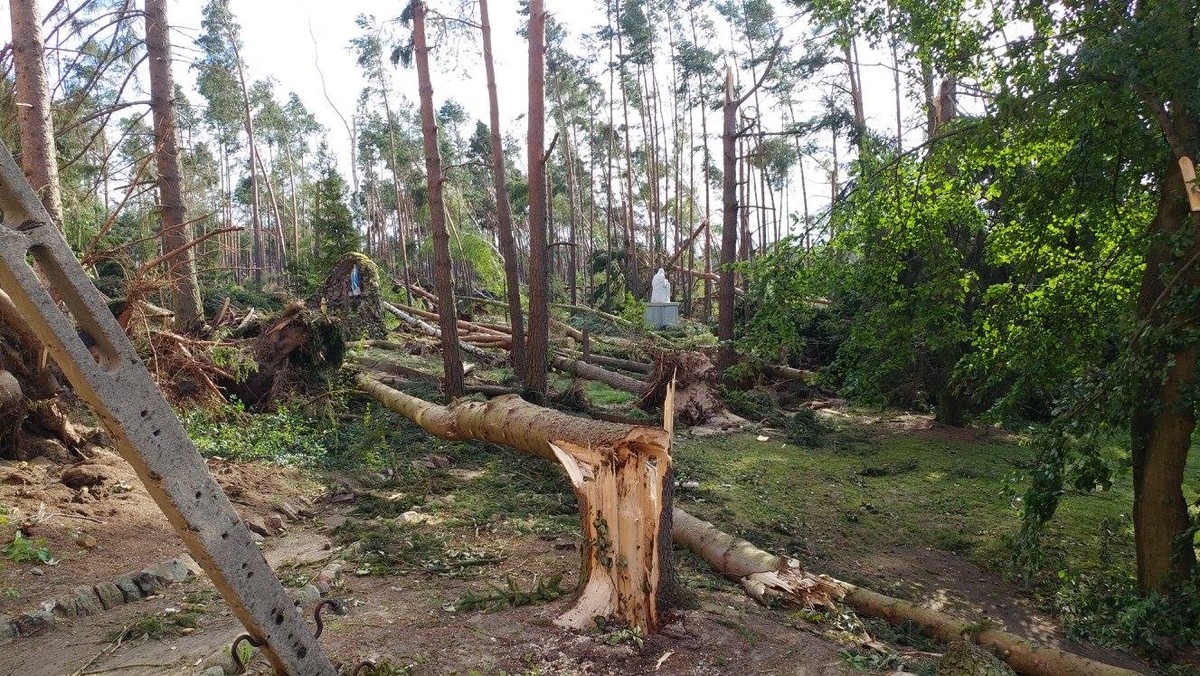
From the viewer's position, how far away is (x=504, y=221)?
1342 centimetres

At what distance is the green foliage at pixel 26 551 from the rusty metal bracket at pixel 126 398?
12.3 ft

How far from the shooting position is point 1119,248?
19.2ft

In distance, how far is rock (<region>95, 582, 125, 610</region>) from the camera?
4.51 m

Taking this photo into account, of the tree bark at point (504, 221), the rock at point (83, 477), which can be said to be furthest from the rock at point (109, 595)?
the tree bark at point (504, 221)

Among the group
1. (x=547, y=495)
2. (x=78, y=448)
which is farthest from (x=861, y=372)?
(x=78, y=448)

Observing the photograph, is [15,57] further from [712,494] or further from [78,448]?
[712,494]

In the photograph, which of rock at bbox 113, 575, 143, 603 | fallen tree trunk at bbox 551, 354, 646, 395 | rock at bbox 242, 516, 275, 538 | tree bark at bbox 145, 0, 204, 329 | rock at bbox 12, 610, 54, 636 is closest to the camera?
rock at bbox 12, 610, 54, 636

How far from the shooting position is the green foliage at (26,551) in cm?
471

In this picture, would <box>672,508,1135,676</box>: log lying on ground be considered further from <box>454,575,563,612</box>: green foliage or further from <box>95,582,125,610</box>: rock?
<box>95,582,125,610</box>: rock

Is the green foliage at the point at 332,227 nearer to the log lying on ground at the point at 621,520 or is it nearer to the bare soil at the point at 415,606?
the bare soil at the point at 415,606

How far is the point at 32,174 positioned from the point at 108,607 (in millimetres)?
3830

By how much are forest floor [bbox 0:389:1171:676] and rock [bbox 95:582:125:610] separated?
0.11 meters

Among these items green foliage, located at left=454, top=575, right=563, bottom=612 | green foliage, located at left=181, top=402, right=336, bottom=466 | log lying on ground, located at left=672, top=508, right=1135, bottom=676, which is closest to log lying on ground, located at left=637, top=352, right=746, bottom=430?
green foliage, located at left=181, top=402, right=336, bottom=466

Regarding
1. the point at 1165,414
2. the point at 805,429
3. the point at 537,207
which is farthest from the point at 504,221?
the point at 1165,414
